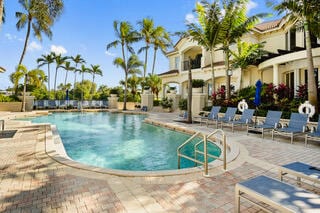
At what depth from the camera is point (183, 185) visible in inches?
148

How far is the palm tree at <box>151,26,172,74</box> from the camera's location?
28594 millimetres

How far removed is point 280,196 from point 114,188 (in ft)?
8.69

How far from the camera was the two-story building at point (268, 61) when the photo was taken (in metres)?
13.3

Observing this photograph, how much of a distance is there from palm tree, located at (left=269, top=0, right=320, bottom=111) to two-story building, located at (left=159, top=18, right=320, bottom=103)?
1260 millimetres

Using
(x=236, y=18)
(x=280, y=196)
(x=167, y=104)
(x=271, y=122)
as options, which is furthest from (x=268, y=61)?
(x=280, y=196)

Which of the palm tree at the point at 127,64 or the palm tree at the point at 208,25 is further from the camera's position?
the palm tree at the point at 127,64

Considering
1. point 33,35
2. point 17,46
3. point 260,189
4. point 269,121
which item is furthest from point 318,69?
point 17,46

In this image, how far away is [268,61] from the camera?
1428 cm

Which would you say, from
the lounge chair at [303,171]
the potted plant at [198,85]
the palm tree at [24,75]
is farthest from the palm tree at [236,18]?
the palm tree at [24,75]

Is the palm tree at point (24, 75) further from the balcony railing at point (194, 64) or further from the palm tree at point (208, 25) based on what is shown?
the balcony railing at point (194, 64)

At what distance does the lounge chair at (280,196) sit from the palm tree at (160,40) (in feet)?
88.8

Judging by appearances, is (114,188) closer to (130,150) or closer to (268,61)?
(130,150)

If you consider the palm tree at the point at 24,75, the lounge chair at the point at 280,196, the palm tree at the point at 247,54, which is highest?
the palm tree at the point at 247,54

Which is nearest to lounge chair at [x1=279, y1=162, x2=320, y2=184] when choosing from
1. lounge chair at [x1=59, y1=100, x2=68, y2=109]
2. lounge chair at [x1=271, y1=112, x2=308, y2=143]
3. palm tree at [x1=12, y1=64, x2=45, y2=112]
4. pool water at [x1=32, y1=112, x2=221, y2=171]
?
pool water at [x1=32, y1=112, x2=221, y2=171]
